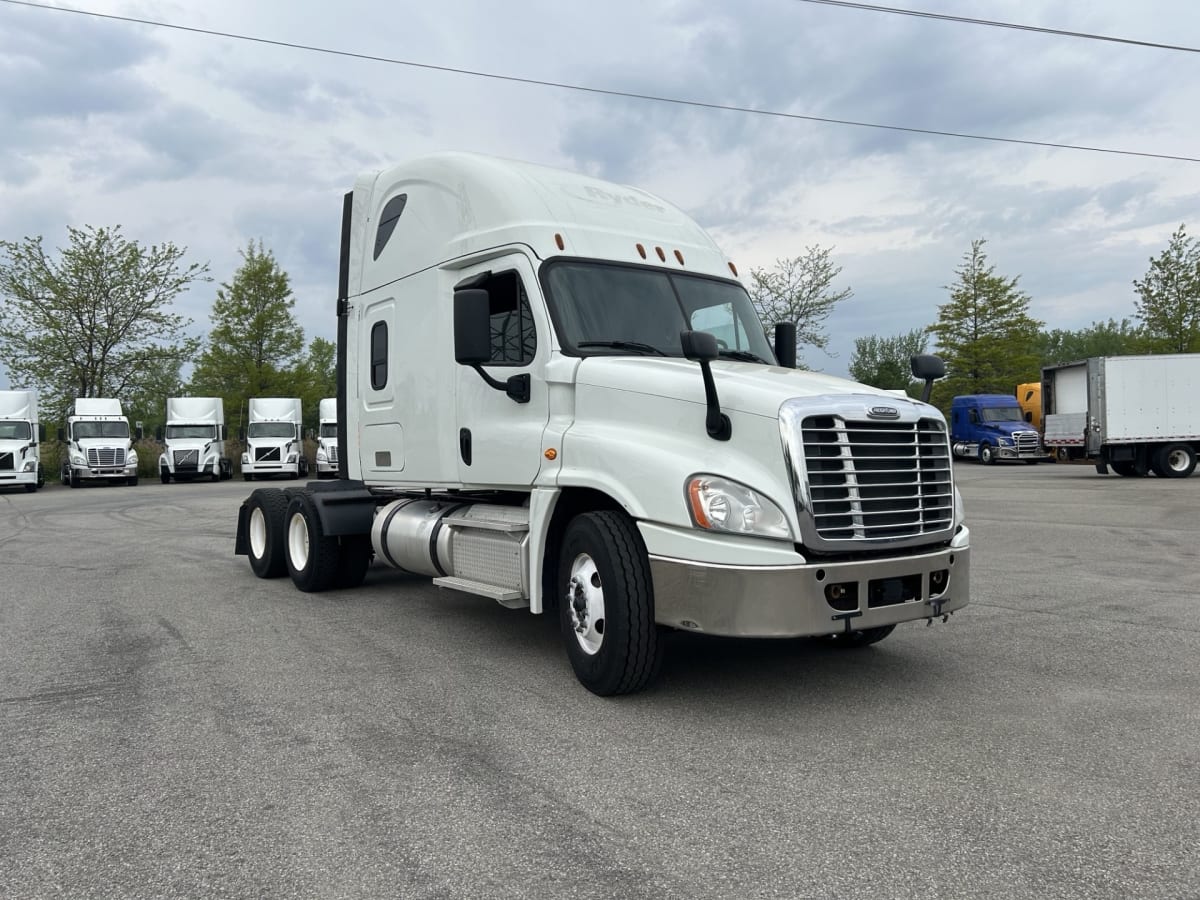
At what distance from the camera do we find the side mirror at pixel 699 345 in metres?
4.52

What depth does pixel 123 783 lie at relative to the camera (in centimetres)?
382

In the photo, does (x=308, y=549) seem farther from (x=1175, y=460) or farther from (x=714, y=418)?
(x=1175, y=460)

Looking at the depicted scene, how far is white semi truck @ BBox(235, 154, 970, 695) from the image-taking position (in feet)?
14.8

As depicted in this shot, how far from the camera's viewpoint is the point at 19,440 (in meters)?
30.8

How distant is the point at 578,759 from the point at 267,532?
620 centimetres

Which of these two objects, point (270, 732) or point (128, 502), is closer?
point (270, 732)

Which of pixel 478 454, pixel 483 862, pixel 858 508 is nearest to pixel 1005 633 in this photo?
pixel 858 508

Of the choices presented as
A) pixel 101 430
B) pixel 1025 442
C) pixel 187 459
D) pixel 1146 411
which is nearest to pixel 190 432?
pixel 187 459

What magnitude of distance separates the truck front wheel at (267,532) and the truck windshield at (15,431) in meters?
26.3

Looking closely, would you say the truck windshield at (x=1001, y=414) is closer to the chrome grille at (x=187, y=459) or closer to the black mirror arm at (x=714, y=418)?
the chrome grille at (x=187, y=459)

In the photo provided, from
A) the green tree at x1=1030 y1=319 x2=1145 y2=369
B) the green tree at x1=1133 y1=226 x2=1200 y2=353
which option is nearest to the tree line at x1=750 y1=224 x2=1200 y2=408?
the green tree at x1=1133 y1=226 x2=1200 y2=353

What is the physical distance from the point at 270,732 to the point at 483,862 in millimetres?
1845

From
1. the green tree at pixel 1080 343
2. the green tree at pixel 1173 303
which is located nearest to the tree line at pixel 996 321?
the green tree at pixel 1173 303

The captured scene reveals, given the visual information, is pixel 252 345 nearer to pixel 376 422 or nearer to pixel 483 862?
pixel 376 422
